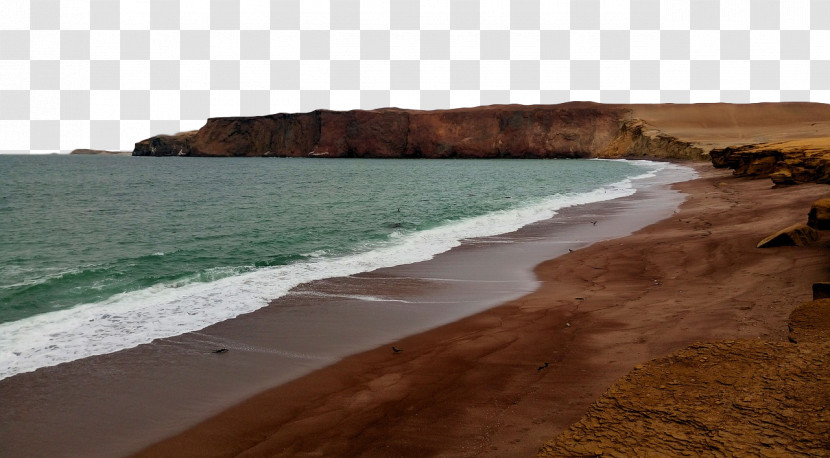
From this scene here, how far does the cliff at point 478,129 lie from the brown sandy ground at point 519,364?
88.8 metres

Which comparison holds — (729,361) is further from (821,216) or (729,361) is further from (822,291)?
(821,216)

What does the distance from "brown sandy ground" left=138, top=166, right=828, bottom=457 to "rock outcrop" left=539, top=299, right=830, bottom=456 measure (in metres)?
0.18

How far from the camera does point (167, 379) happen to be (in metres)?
6.30

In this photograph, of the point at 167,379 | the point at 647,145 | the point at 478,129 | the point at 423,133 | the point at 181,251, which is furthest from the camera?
the point at 423,133

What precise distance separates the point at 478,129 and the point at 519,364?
389ft

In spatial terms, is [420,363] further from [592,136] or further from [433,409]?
[592,136]

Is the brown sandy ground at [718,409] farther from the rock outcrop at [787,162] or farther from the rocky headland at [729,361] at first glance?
the rock outcrop at [787,162]

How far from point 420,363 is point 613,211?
17.2 m

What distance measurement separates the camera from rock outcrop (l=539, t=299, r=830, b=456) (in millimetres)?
3260

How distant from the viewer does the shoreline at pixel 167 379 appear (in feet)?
16.8

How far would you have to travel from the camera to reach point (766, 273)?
8.70 metres

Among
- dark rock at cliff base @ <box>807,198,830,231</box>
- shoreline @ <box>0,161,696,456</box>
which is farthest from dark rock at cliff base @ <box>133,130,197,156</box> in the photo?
dark rock at cliff base @ <box>807,198,830,231</box>

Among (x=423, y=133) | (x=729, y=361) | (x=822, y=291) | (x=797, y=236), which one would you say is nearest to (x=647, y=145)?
(x=423, y=133)

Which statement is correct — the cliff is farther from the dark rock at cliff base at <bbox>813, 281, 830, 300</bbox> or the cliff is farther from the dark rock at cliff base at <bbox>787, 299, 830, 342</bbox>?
the dark rock at cliff base at <bbox>787, 299, 830, 342</bbox>
